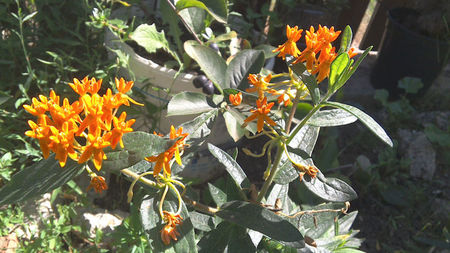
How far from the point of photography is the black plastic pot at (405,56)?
275cm

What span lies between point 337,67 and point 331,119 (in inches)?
7.3

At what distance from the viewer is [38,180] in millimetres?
844

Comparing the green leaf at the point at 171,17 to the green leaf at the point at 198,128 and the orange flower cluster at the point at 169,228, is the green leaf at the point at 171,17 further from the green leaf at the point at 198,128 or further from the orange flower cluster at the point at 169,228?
the orange flower cluster at the point at 169,228

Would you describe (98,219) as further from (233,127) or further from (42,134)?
(42,134)

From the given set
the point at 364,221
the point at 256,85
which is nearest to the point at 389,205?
the point at 364,221

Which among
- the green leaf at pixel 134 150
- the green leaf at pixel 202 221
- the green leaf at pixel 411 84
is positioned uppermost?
the green leaf at pixel 134 150

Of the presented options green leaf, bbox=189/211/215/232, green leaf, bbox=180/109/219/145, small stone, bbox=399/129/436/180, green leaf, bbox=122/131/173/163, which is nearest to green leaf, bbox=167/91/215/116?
green leaf, bbox=180/109/219/145

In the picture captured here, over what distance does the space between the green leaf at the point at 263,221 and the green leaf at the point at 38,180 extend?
1.16ft

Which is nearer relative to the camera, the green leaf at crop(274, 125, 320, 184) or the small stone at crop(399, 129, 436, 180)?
the green leaf at crop(274, 125, 320, 184)

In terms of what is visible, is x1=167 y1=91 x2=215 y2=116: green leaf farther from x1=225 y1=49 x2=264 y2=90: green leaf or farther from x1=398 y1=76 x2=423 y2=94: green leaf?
x1=398 y1=76 x2=423 y2=94: green leaf

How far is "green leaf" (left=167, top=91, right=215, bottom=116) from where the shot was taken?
1.20m

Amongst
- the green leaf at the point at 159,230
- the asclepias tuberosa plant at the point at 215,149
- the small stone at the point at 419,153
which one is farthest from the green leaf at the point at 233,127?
the small stone at the point at 419,153

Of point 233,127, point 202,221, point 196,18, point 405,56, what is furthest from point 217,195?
point 405,56

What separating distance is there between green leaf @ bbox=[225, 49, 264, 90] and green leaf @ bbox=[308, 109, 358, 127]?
32cm
